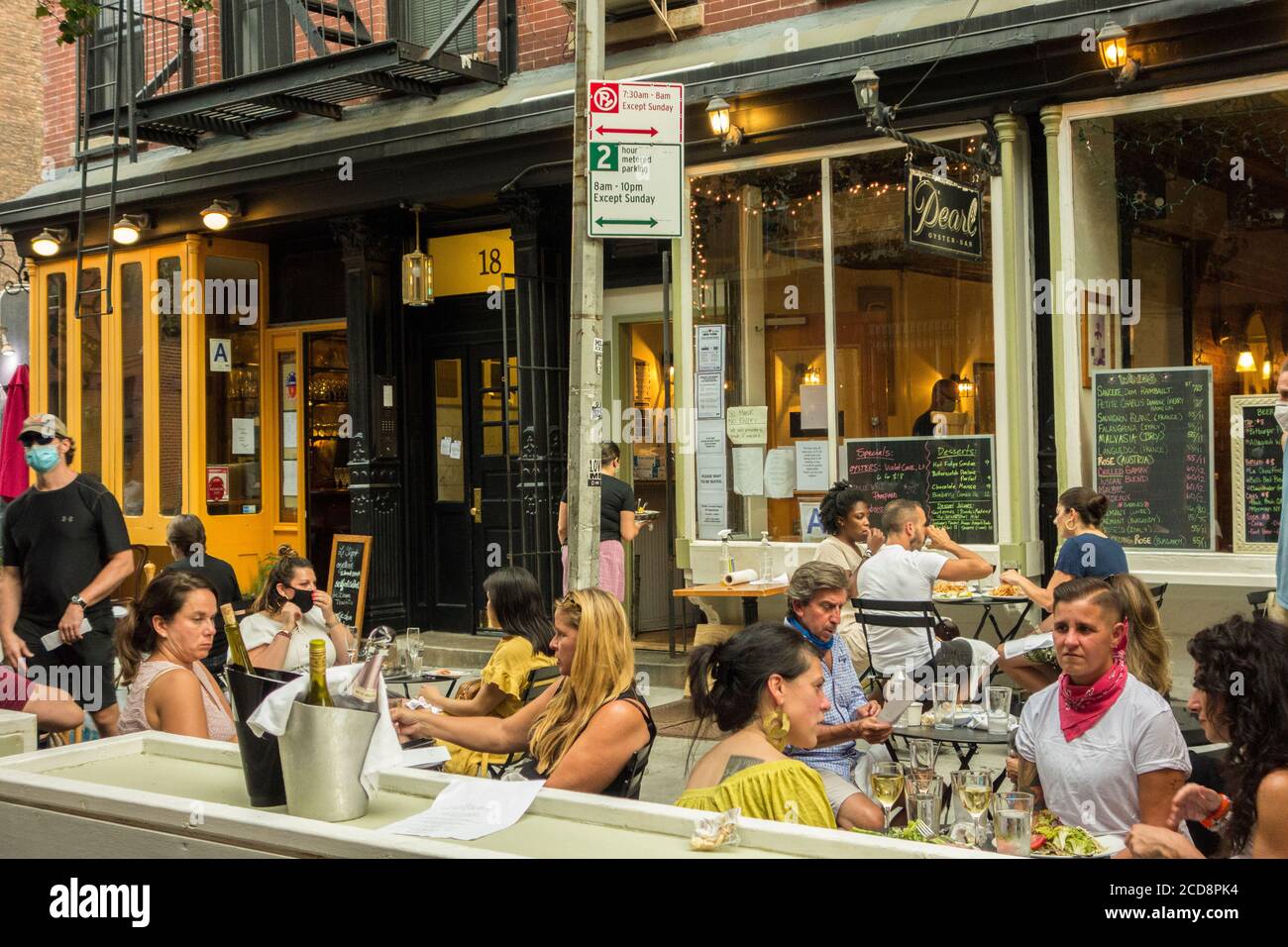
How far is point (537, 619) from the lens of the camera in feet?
20.0

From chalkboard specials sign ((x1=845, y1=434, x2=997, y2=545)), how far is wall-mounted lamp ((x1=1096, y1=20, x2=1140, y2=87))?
2413 millimetres

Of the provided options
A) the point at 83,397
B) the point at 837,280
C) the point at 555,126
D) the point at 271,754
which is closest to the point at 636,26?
the point at 555,126

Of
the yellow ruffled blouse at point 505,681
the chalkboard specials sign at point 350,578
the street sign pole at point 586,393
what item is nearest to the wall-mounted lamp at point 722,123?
the street sign pole at point 586,393

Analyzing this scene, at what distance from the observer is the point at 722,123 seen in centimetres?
970

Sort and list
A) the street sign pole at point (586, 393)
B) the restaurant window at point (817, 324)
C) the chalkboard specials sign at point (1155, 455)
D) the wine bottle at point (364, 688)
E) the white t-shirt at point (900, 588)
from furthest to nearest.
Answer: the restaurant window at point (817, 324) < the chalkboard specials sign at point (1155, 455) < the white t-shirt at point (900, 588) < the street sign pole at point (586, 393) < the wine bottle at point (364, 688)

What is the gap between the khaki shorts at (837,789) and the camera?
440 cm

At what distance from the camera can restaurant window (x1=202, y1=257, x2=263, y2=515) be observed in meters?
13.5

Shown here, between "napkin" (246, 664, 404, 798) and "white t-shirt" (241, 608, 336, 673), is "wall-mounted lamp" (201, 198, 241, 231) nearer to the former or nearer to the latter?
"white t-shirt" (241, 608, 336, 673)

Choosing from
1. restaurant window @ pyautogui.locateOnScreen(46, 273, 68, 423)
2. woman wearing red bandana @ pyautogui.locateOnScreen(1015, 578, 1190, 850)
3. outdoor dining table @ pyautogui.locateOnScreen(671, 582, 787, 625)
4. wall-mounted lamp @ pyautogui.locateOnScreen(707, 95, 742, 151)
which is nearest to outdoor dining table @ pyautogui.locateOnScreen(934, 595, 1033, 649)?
outdoor dining table @ pyautogui.locateOnScreen(671, 582, 787, 625)

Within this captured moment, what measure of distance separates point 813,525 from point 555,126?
12.1 feet

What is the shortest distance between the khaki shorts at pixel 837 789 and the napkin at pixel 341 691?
5.29 ft

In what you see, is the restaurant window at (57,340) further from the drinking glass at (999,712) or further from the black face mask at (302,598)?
the drinking glass at (999,712)
